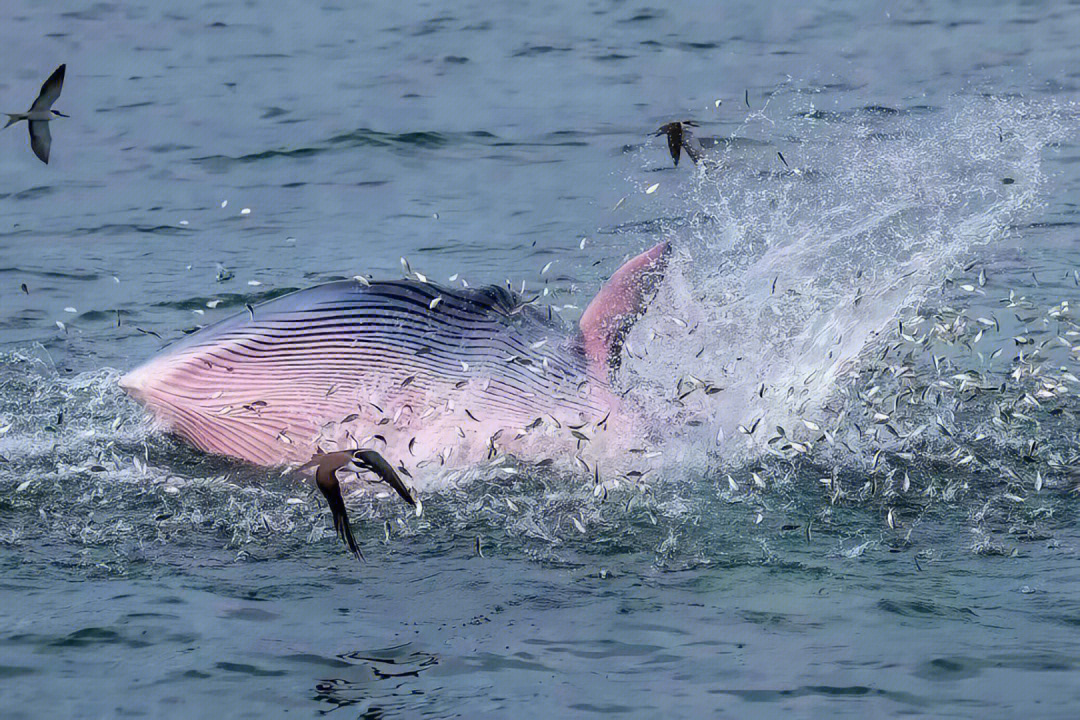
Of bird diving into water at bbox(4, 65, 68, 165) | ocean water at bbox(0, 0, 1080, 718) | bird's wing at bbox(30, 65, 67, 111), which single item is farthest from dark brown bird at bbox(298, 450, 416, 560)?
bird's wing at bbox(30, 65, 67, 111)

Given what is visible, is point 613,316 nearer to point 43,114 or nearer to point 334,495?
point 334,495

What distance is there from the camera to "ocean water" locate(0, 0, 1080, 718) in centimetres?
645

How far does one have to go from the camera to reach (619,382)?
906 centimetres

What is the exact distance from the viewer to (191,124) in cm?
1780

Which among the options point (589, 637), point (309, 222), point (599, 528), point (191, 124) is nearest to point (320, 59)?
point (191, 124)

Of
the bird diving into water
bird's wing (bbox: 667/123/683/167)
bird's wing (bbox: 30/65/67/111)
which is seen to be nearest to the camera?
the bird diving into water

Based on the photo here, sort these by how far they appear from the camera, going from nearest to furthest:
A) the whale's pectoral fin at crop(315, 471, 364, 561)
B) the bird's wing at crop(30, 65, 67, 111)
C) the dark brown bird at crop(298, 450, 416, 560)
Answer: the dark brown bird at crop(298, 450, 416, 560) → the whale's pectoral fin at crop(315, 471, 364, 561) → the bird's wing at crop(30, 65, 67, 111)

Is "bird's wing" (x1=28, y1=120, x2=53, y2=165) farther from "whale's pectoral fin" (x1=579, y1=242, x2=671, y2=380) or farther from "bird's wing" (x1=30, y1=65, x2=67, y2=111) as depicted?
"whale's pectoral fin" (x1=579, y1=242, x2=671, y2=380)

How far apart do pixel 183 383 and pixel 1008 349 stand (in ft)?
21.1

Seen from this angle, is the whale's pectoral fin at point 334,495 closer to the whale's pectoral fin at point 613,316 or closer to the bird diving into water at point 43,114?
the whale's pectoral fin at point 613,316

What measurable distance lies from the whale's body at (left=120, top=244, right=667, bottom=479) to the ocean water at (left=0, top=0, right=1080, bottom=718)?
0.24 metres

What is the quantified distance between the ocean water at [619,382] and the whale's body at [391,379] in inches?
9.4

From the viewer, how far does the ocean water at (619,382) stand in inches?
254

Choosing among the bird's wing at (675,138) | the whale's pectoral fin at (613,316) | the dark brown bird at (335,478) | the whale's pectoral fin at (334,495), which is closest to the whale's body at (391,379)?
the whale's pectoral fin at (613,316)
